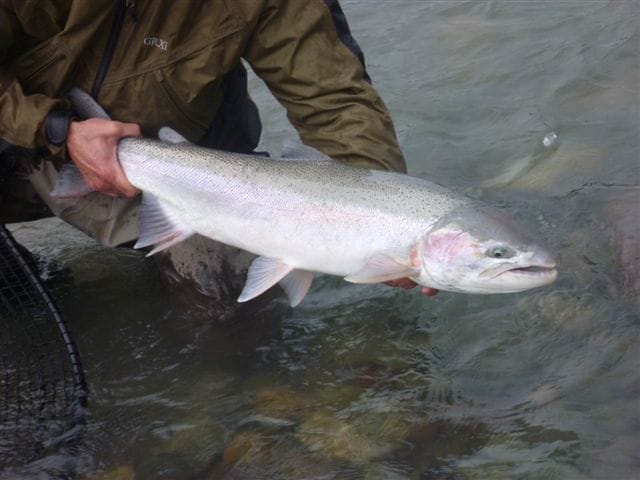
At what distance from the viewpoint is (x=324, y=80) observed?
12.6ft

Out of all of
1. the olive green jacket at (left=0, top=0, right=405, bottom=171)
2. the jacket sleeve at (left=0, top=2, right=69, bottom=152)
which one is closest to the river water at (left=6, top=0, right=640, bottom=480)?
the olive green jacket at (left=0, top=0, right=405, bottom=171)

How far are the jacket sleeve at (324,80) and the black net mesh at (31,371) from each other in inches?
55.1

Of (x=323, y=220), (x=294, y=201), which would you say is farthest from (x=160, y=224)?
(x=323, y=220)

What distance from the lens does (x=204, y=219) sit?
3504mm

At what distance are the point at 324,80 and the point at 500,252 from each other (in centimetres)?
125

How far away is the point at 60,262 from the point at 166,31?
6.22 ft

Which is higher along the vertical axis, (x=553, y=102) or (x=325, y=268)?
(x=325, y=268)

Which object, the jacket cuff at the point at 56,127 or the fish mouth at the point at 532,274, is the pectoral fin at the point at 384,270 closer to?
the fish mouth at the point at 532,274

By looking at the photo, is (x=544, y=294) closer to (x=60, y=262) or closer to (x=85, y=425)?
(x=85, y=425)

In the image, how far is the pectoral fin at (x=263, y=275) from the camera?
3.38 m

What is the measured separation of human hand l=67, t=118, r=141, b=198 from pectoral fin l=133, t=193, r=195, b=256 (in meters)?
0.11

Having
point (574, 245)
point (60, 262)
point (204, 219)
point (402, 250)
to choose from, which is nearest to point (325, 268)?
point (402, 250)

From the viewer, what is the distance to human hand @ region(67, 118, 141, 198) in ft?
11.6

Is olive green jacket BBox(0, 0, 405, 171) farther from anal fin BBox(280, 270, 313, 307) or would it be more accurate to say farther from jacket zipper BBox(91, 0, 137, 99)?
anal fin BBox(280, 270, 313, 307)
